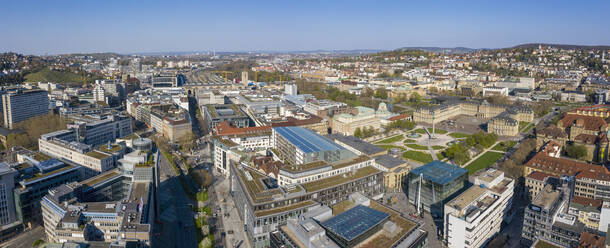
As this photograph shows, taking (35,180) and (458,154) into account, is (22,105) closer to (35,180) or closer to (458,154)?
(35,180)

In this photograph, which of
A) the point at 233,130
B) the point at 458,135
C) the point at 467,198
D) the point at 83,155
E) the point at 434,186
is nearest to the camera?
the point at 467,198

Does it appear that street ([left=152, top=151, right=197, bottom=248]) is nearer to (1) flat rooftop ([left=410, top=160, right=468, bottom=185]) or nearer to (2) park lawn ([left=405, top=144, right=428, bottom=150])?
(1) flat rooftop ([left=410, top=160, right=468, bottom=185])

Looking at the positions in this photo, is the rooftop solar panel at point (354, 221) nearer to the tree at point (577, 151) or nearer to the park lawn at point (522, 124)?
the tree at point (577, 151)

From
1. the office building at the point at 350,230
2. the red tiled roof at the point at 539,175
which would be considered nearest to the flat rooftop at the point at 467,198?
the office building at the point at 350,230

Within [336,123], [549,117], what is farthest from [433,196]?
[549,117]

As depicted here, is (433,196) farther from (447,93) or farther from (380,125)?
(447,93)

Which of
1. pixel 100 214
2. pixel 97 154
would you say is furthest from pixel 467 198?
pixel 97 154

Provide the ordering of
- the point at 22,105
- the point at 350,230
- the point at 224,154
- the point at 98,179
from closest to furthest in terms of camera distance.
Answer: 1. the point at 350,230
2. the point at 98,179
3. the point at 224,154
4. the point at 22,105
